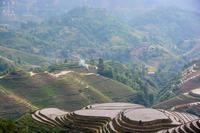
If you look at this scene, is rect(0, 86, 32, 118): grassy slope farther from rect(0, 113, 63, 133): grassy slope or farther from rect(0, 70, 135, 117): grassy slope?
Answer: rect(0, 113, 63, 133): grassy slope

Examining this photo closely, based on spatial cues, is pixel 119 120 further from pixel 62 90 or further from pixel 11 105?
pixel 62 90

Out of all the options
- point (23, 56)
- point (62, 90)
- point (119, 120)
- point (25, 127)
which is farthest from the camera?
point (23, 56)

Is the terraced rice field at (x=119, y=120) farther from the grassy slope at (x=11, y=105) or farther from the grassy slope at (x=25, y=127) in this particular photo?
the grassy slope at (x=11, y=105)

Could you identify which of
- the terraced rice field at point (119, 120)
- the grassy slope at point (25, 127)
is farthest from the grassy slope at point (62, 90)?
the grassy slope at point (25, 127)

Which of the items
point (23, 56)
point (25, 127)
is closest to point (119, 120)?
point (25, 127)

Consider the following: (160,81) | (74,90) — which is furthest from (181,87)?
(160,81)

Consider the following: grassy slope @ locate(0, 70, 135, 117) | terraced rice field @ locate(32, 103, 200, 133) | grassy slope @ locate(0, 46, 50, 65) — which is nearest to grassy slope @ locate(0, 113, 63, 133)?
terraced rice field @ locate(32, 103, 200, 133)
